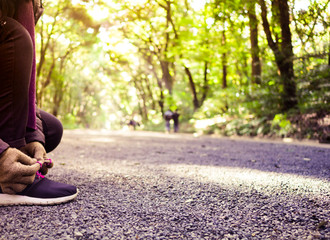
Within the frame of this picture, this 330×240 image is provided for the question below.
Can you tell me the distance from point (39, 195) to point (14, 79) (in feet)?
2.08

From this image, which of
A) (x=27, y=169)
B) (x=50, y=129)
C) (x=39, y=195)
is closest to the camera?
(x=27, y=169)

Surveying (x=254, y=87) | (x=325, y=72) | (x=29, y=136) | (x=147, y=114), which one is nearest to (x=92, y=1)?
(x=254, y=87)

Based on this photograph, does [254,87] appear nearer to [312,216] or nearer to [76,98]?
[312,216]

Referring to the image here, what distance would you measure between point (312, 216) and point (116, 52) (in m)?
18.4

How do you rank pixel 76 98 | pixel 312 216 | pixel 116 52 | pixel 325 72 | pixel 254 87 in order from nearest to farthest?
pixel 312 216 < pixel 325 72 < pixel 254 87 < pixel 116 52 < pixel 76 98

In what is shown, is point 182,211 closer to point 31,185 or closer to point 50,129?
point 31,185

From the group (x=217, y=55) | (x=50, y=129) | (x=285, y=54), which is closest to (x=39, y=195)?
(x=50, y=129)

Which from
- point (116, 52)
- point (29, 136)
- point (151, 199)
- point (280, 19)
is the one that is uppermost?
point (116, 52)

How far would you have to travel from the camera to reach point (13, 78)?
159cm

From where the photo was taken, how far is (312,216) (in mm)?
1528

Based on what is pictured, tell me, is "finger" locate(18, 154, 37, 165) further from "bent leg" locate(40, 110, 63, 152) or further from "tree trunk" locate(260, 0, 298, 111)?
"tree trunk" locate(260, 0, 298, 111)

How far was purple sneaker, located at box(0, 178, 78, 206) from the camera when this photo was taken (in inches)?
63.9

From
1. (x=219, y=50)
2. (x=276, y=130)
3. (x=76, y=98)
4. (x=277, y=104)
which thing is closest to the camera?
(x=276, y=130)

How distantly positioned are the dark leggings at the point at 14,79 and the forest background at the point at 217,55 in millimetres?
5659
